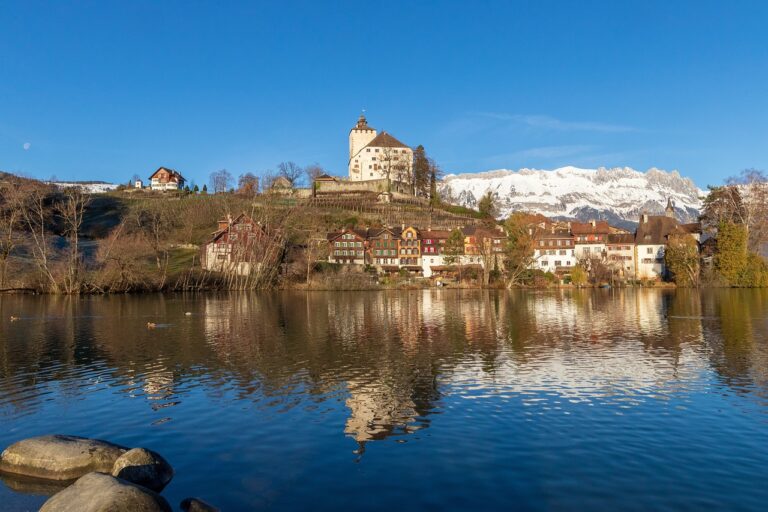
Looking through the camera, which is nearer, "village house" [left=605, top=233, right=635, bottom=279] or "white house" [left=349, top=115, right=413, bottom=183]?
"village house" [left=605, top=233, right=635, bottom=279]

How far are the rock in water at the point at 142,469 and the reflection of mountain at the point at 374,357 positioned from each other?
227 inches

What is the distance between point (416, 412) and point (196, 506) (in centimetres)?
924

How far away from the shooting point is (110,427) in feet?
60.5

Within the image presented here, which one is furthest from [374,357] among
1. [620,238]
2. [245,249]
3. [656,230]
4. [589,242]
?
[656,230]

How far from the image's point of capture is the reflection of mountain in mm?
22484

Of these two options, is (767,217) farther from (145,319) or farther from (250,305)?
(145,319)

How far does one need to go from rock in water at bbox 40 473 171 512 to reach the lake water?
69.3 inches

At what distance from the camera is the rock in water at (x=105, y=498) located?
10758 millimetres

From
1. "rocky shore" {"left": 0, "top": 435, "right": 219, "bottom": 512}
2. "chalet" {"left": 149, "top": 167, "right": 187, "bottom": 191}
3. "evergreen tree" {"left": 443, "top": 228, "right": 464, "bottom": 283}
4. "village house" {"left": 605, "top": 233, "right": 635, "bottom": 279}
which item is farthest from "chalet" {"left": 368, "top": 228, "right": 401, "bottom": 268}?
"rocky shore" {"left": 0, "top": 435, "right": 219, "bottom": 512}

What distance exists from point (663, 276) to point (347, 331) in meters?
100

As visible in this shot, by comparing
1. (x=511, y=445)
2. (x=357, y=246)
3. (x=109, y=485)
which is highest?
(x=357, y=246)

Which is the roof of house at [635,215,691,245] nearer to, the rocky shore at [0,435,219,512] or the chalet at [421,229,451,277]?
the chalet at [421,229,451,277]

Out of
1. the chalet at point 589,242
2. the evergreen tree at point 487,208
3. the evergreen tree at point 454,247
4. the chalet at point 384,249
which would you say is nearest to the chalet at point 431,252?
the chalet at point 384,249

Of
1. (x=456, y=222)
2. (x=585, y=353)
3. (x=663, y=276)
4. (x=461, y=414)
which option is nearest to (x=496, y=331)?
(x=585, y=353)
